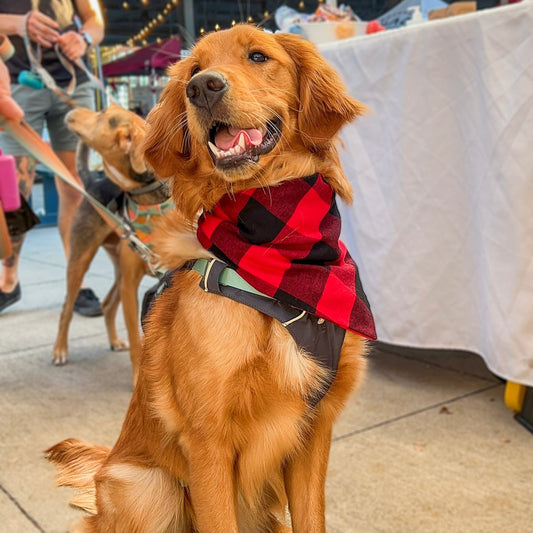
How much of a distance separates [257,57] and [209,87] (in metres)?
0.22

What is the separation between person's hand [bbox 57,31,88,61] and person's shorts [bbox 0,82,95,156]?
239 millimetres

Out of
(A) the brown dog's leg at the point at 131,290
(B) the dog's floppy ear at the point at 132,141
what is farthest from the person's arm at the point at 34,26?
(A) the brown dog's leg at the point at 131,290

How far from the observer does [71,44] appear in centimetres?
395

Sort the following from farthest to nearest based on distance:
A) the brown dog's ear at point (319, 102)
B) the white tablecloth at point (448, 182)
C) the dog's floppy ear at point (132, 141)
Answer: the dog's floppy ear at point (132, 141), the white tablecloth at point (448, 182), the brown dog's ear at point (319, 102)

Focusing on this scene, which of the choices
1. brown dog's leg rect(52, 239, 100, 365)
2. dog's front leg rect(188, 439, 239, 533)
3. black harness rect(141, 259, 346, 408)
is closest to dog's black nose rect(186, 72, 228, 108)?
black harness rect(141, 259, 346, 408)

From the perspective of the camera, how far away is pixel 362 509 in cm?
211

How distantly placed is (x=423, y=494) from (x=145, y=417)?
106 centimetres

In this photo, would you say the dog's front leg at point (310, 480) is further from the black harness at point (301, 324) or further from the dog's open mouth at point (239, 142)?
the dog's open mouth at point (239, 142)

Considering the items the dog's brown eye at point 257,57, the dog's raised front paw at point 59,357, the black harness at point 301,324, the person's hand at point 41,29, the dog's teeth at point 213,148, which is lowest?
the dog's raised front paw at point 59,357

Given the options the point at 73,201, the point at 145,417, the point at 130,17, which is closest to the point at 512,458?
the point at 145,417

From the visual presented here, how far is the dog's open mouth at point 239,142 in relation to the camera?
4.78 feet

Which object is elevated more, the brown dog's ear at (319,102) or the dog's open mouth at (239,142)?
the brown dog's ear at (319,102)

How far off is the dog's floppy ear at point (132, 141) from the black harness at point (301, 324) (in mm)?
1716

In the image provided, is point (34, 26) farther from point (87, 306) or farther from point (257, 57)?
point (257, 57)
